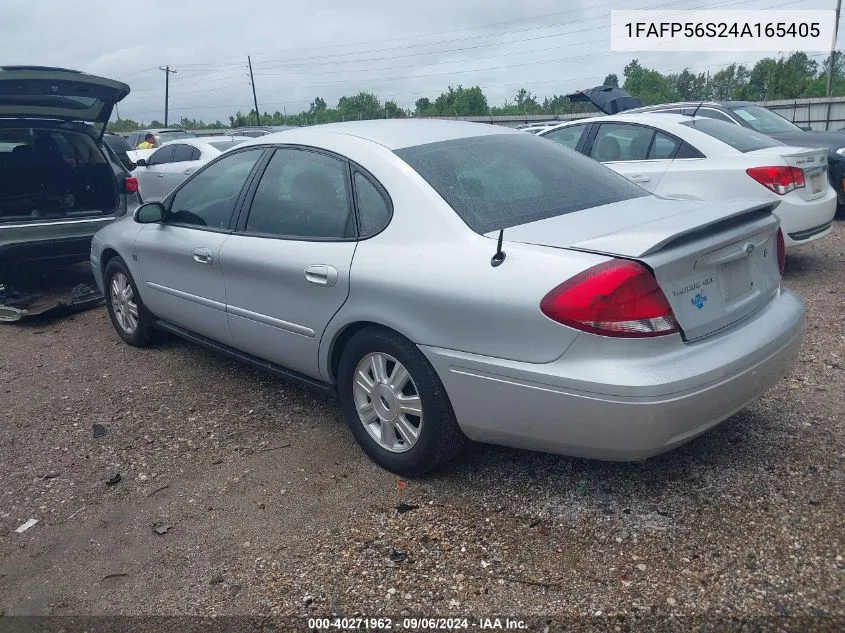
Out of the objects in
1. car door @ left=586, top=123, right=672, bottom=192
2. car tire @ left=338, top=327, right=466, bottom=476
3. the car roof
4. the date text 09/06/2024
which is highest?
the car roof

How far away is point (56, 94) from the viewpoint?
6113 mm

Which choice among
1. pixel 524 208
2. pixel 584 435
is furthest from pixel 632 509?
pixel 524 208

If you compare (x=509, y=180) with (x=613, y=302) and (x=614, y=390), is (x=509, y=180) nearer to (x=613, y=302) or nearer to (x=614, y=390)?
(x=613, y=302)

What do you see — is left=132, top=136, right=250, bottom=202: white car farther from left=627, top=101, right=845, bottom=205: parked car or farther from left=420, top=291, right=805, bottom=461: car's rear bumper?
left=420, top=291, right=805, bottom=461: car's rear bumper

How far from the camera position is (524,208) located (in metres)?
3.23

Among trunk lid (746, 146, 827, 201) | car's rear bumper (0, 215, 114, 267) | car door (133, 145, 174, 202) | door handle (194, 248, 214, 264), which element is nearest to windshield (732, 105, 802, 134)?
trunk lid (746, 146, 827, 201)

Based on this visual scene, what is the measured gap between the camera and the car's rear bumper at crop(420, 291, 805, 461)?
2.59 m

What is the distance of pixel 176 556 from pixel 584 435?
5.47 ft

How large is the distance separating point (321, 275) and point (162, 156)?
10.6 m

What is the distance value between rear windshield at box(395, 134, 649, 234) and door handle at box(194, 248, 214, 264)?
1404 millimetres

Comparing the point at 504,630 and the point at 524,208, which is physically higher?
the point at 524,208

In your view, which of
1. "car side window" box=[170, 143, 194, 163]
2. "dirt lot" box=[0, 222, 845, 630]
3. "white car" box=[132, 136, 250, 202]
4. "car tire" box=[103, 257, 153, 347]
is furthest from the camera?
"car side window" box=[170, 143, 194, 163]

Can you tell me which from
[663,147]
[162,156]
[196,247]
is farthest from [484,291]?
[162,156]

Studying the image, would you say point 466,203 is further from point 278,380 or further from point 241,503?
point 278,380
